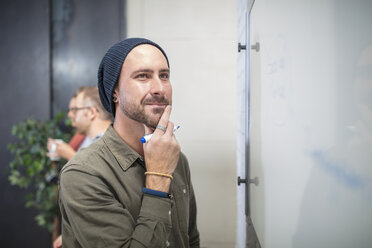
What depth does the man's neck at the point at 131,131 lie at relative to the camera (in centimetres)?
97

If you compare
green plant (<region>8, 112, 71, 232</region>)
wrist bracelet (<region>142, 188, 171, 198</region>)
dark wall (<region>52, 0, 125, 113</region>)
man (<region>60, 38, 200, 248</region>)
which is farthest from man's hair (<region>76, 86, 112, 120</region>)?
wrist bracelet (<region>142, 188, 171, 198</region>)

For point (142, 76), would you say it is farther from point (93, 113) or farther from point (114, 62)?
point (93, 113)

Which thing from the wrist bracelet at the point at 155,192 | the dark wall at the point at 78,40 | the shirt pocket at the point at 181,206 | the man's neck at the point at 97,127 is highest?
the dark wall at the point at 78,40

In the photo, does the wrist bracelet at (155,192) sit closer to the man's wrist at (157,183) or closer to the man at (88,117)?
the man's wrist at (157,183)

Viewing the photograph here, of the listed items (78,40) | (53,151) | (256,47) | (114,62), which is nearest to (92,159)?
(114,62)

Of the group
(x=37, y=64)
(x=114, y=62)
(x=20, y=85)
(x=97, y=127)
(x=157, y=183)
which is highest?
(x=37, y=64)

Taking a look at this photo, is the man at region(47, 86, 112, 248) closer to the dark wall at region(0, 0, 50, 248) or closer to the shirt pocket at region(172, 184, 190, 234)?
the dark wall at region(0, 0, 50, 248)

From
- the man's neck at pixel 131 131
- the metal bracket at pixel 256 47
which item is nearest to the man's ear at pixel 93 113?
the man's neck at pixel 131 131

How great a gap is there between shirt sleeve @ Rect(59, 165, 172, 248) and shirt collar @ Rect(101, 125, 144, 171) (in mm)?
105

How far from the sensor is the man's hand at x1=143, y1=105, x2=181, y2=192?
32.4 inches

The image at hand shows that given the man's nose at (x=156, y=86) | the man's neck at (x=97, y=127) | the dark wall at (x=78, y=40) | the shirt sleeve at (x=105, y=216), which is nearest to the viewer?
the shirt sleeve at (x=105, y=216)

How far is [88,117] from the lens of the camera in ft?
6.24

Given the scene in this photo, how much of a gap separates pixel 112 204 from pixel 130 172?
137mm

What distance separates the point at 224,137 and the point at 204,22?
33.1 inches
